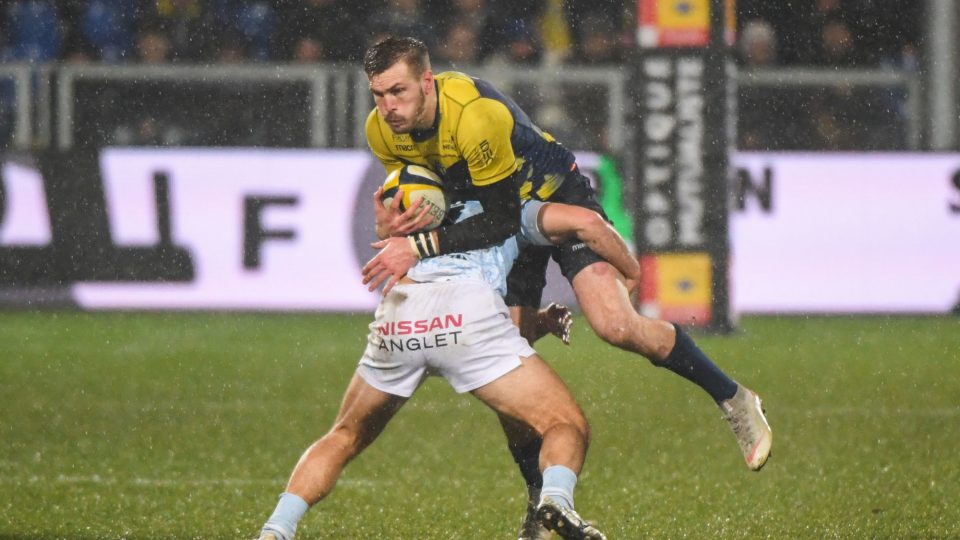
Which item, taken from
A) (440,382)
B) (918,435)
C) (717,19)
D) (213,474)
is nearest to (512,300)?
(213,474)

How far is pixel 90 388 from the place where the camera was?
8.91m

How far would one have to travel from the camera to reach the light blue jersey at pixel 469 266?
4.80 meters

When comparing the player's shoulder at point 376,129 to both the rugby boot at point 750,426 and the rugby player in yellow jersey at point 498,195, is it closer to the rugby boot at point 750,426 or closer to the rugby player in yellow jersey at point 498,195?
the rugby player in yellow jersey at point 498,195

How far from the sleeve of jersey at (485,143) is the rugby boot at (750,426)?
118 cm

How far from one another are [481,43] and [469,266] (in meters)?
8.90

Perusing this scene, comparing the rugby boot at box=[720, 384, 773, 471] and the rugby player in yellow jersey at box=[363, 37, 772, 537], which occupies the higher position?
the rugby player in yellow jersey at box=[363, 37, 772, 537]

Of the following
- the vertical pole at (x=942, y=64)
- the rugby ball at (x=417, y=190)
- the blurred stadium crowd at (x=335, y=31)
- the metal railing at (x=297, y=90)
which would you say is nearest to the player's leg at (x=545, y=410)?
the rugby ball at (x=417, y=190)

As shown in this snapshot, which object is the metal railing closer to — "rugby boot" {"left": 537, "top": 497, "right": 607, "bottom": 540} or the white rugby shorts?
the white rugby shorts

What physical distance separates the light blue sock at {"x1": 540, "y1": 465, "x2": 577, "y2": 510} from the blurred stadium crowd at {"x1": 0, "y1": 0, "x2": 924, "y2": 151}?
8.09 m

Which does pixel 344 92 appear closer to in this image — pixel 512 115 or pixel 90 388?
pixel 90 388

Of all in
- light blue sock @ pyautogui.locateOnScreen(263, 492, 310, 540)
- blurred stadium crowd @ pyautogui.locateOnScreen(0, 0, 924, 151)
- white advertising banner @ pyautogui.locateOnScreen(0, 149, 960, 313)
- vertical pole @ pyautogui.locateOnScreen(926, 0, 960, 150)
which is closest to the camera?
light blue sock @ pyautogui.locateOnScreen(263, 492, 310, 540)

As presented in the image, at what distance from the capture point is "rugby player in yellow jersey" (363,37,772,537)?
4832 millimetres

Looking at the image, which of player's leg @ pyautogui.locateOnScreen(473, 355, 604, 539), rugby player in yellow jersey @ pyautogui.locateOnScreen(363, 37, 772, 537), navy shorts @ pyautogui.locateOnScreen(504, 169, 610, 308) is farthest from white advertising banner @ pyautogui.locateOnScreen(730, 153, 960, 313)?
player's leg @ pyautogui.locateOnScreen(473, 355, 604, 539)

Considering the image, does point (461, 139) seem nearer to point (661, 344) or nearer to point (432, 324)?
point (432, 324)
